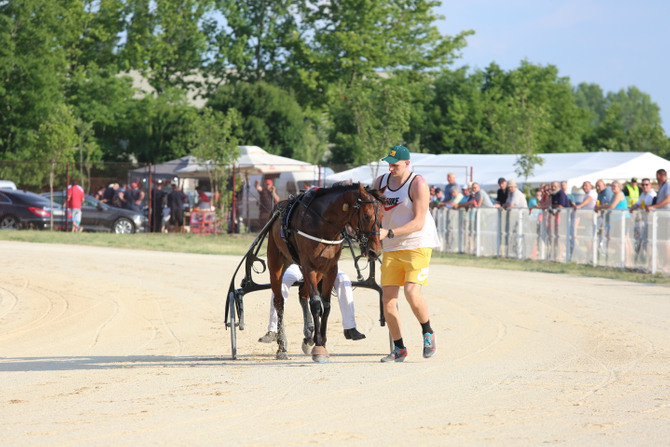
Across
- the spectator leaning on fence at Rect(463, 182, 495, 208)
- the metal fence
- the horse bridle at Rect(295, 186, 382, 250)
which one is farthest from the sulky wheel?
the spectator leaning on fence at Rect(463, 182, 495, 208)

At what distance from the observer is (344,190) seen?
962cm

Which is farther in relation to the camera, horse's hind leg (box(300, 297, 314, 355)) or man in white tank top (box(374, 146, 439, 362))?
horse's hind leg (box(300, 297, 314, 355))

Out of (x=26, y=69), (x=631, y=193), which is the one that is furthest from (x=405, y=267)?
(x=26, y=69)

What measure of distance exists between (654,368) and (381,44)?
53573 millimetres

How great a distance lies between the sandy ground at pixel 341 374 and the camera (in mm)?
6457

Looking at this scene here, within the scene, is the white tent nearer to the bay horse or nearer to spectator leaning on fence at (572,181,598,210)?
spectator leaning on fence at (572,181,598,210)

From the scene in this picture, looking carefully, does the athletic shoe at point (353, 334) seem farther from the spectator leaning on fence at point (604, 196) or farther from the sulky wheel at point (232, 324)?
the spectator leaning on fence at point (604, 196)

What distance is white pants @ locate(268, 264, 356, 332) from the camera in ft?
33.1

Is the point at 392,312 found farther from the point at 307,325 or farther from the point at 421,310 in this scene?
the point at 307,325

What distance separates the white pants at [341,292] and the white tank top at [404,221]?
0.92 meters

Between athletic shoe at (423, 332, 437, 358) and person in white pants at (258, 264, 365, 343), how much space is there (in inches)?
26.2

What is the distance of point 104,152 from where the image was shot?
197ft

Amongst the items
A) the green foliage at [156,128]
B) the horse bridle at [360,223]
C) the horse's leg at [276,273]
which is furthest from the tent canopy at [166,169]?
the horse bridle at [360,223]

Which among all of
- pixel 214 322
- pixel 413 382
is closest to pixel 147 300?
pixel 214 322
